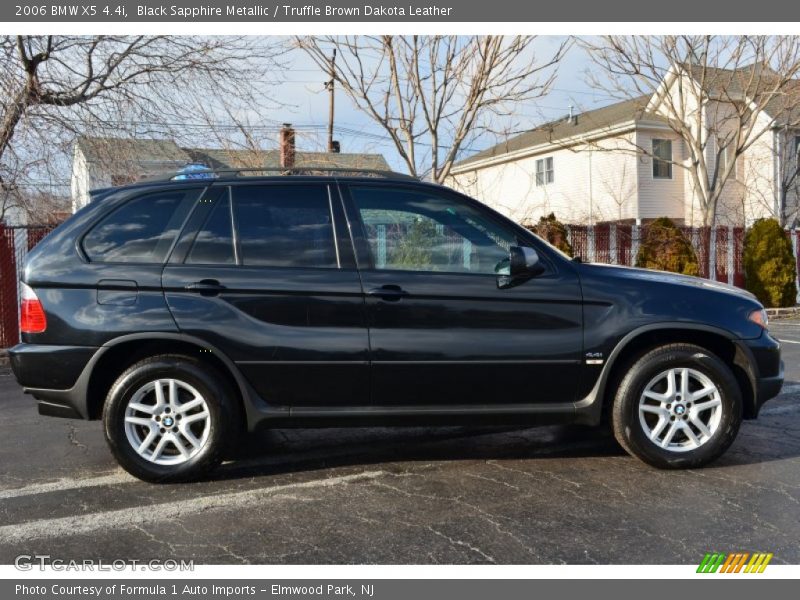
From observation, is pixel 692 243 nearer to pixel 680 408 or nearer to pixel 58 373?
pixel 680 408

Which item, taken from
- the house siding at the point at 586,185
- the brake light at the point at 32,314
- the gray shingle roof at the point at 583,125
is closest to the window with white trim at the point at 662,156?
the house siding at the point at 586,185

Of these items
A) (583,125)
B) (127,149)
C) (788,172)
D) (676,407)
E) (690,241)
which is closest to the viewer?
(676,407)

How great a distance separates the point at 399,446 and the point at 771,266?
47.5ft

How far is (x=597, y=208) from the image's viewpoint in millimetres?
27312

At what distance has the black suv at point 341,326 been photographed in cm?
435

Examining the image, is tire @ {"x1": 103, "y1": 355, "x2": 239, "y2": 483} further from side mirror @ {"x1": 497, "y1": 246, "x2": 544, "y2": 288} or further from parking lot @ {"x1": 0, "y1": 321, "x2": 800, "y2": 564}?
side mirror @ {"x1": 497, "y1": 246, "x2": 544, "y2": 288}

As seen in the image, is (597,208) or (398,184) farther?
(597,208)

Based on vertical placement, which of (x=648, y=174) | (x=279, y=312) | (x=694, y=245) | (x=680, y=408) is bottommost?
(x=680, y=408)

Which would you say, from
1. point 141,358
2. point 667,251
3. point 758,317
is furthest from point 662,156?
point 141,358

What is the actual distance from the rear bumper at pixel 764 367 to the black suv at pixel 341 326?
1cm

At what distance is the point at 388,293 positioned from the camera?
4.36m

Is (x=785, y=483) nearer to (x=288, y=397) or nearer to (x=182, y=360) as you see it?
(x=288, y=397)
